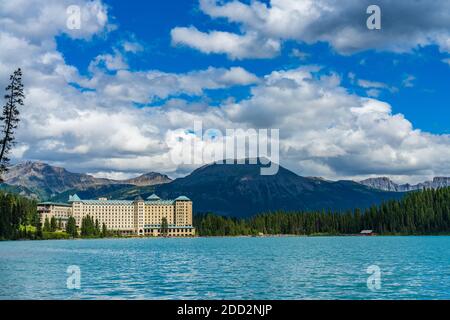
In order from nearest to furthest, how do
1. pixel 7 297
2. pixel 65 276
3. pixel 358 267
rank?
pixel 7 297 < pixel 65 276 < pixel 358 267

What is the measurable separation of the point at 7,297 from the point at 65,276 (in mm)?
18346

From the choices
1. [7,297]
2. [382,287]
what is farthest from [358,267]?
[7,297]

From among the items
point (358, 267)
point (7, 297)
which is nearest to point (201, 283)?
point (7, 297)

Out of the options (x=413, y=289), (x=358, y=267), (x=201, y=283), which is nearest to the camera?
(x=413, y=289)

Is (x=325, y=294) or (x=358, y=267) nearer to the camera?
(x=325, y=294)

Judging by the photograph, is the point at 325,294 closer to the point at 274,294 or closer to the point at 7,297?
the point at 274,294
